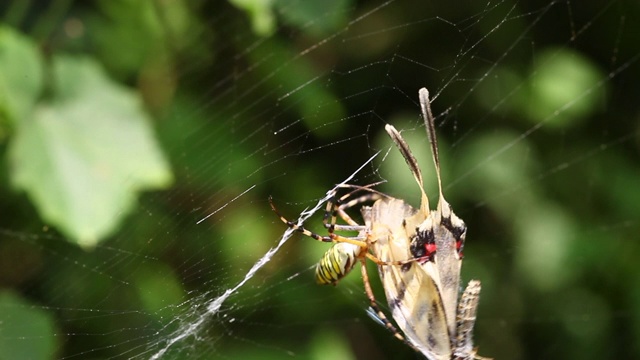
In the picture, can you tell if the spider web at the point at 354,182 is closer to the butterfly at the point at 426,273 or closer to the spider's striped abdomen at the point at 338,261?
the spider's striped abdomen at the point at 338,261

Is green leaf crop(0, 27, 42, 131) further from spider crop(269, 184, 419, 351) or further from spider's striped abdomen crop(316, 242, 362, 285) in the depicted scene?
spider's striped abdomen crop(316, 242, 362, 285)

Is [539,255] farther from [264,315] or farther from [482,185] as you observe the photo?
[264,315]

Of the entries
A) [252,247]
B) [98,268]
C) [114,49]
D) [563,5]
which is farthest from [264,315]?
[563,5]

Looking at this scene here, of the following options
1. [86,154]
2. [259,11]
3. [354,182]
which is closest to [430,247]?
[354,182]

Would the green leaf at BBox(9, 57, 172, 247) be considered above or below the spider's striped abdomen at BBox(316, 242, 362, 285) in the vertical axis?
above

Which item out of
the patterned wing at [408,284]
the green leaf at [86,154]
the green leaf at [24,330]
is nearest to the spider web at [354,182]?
the green leaf at [24,330]

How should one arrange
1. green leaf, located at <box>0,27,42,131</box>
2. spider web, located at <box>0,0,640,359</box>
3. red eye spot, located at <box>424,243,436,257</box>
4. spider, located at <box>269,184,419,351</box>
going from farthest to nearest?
spider web, located at <box>0,0,640,359</box> < green leaf, located at <box>0,27,42,131</box> < spider, located at <box>269,184,419,351</box> < red eye spot, located at <box>424,243,436,257</box>

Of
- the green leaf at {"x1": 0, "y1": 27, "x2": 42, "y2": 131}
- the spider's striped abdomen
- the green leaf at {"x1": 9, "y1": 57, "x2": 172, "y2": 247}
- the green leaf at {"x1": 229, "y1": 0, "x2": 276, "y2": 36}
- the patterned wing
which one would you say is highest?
the green leaf at {"x1": 0, "y1": 27, "x2": 42, "y2": 131}

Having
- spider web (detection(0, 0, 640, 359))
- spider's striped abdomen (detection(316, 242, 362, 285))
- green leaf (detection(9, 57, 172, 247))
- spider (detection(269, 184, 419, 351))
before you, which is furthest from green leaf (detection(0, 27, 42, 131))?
spider's striped abdomen (detection(316, 242, 362, 285))

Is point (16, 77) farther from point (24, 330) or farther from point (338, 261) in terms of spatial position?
point (338, 261)
